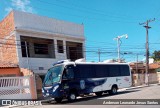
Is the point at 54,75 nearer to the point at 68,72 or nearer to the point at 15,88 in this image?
the point at 68,72

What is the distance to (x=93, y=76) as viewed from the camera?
A: 18.6m

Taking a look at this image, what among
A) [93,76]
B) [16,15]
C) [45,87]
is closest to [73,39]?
[16,15]

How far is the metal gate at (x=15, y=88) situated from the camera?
17391 mm

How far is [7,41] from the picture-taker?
25125 mm

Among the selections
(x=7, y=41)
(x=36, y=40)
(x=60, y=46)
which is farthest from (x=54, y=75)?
(x=60, y=46)

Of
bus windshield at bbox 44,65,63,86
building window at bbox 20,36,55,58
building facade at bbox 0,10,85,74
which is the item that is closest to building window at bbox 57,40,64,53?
building facade at bbox 0,10,85,74

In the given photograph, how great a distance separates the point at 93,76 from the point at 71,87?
2.71 meters

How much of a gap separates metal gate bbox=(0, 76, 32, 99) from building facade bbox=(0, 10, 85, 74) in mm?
5485

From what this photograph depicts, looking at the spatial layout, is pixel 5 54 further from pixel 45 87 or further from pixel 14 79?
pixel 45 87

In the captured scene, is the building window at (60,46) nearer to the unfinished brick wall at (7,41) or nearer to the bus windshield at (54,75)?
the unfinished brick wall at (7,41)

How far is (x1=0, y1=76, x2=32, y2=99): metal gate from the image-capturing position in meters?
17.4

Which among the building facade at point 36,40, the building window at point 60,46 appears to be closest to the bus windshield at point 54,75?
the building facade at point 36,40

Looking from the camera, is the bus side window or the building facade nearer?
the bus side window

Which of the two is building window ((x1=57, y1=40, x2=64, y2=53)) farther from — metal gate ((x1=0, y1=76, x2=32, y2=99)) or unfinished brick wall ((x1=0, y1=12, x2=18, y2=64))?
metal gate ((x1=0, y1=76, x2=32, y2=99))
